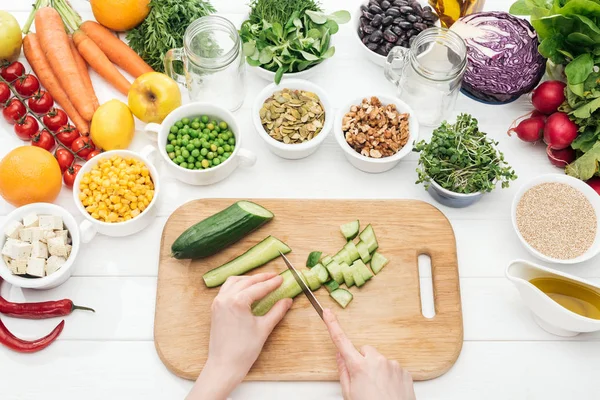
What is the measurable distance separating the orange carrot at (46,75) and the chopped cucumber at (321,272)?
38.1 inches

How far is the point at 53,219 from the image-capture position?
72.2 inches

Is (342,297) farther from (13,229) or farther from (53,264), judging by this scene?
(13,229)

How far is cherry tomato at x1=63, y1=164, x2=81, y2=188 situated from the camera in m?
1.96

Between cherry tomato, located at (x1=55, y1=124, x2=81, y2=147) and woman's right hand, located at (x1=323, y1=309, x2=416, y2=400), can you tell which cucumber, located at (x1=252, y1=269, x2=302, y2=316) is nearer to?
woman's right hand, located at (x1=323, y1=309, x2=416, y2=400)

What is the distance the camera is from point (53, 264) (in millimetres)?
1796

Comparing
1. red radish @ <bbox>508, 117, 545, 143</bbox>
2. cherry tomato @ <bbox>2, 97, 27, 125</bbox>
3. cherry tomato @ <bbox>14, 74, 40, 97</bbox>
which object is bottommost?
red radish @ <bbox>508, 117, 545, 143</bbox>

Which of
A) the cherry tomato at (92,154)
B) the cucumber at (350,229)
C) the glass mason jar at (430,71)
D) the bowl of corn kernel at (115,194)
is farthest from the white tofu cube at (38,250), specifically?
the glass mason jar at (430,71)

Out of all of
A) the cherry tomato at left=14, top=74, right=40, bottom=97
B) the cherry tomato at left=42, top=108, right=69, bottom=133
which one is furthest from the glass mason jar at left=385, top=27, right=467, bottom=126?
the cherry tomato at left=14, top=74, right=40, bottom=97

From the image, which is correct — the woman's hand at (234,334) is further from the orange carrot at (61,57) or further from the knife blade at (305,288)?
the orange carrot at (61,57)

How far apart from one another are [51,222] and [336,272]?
0.89 m

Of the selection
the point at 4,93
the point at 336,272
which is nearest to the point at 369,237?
the point at 336,272

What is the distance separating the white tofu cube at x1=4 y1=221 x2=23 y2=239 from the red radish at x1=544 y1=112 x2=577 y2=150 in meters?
→ 1.72

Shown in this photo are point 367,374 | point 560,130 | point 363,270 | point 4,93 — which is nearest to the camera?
point 367,374

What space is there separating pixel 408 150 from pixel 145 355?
1.05 meters
